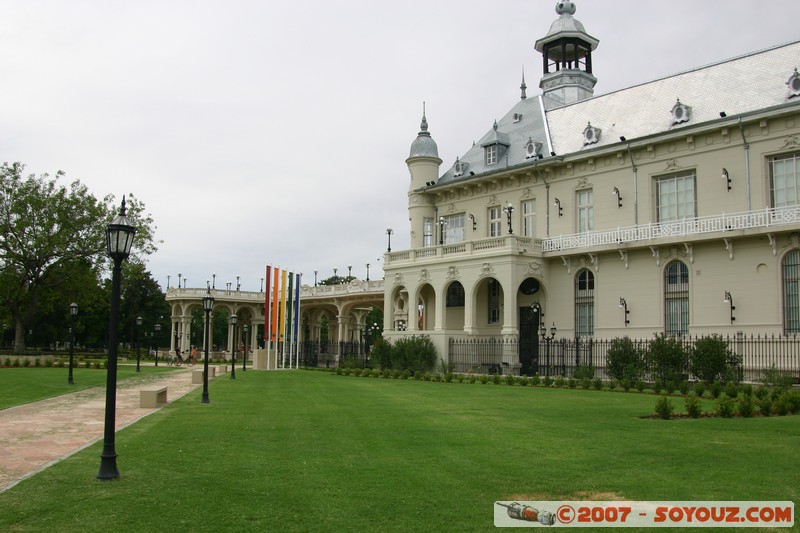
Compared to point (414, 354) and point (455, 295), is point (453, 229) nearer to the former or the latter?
point (455, 295)

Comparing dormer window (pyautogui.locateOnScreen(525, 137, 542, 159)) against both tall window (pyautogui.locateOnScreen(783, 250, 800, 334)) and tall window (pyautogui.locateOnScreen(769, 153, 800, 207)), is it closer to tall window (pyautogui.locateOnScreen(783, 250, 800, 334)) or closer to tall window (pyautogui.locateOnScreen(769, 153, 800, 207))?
tall window (pyautogui.locateOnScreen(769, 153, 800, 207))

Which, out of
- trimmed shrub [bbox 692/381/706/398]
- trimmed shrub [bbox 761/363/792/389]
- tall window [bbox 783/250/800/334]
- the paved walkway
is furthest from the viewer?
tall window [bbox 783/250/800/334]

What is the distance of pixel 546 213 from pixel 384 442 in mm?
31714

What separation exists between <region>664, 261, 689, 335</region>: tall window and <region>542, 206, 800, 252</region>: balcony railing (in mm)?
1827

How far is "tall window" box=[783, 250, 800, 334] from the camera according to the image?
30.2m

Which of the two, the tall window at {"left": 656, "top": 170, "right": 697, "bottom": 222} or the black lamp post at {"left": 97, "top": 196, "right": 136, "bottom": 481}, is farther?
the tall window at {"left": 656, "top": 170, "right": 697, "bottom": 222}

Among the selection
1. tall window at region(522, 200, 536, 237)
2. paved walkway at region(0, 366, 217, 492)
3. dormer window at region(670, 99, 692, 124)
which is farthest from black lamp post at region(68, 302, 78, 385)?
dormer window at region(670, 99, 692, 124)

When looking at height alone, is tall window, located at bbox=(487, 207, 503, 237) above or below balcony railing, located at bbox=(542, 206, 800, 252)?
above

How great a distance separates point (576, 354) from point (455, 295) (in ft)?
42.7

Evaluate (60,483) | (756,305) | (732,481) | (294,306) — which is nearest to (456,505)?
(732,481)

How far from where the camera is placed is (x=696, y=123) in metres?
34.9

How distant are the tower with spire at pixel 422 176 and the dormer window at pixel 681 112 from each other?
56.1 feet

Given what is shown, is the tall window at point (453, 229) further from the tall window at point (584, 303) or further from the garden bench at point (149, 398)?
the garden bench at point (149, 398)

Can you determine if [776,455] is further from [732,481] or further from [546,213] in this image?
[546,213]
